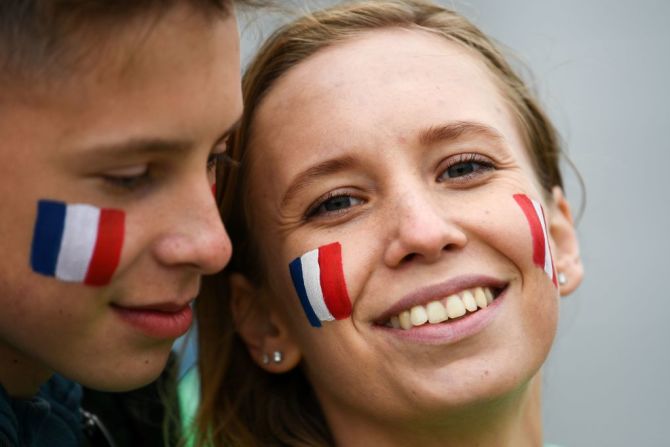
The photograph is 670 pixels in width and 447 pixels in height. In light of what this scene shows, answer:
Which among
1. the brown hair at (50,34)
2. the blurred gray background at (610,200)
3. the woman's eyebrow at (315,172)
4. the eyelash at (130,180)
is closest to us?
the brown hair at (50,34)

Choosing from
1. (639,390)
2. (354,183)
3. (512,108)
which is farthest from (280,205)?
(639,390)

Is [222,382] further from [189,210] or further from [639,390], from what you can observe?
[639,390]

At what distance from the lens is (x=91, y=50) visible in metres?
2.06

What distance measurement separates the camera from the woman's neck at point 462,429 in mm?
2607

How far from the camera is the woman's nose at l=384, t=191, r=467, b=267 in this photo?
96.5 inches

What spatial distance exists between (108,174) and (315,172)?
69cm

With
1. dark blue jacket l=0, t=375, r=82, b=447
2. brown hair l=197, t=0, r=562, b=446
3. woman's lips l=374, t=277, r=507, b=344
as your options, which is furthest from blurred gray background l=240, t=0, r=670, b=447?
dark blue jacket l=0, t=375, r=82, b=447

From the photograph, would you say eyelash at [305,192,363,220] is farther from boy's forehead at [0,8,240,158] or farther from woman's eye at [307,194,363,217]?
boy's forehead at [0,8,240,158]

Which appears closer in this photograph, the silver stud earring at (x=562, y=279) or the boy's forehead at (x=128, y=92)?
the boy's forehead at (x=128, y=92)

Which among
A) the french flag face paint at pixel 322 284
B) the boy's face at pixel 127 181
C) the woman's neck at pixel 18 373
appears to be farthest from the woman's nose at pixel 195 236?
the woman's neck at pixel 18 373

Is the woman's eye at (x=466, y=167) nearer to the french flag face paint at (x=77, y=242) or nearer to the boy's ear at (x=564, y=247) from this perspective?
the boy's ear at (x=564, y=247)

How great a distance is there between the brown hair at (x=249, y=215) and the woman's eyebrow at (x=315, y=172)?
270 mm

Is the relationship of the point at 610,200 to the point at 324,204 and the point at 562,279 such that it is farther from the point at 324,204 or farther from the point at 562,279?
the point at 324,204

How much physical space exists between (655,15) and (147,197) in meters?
5.16
